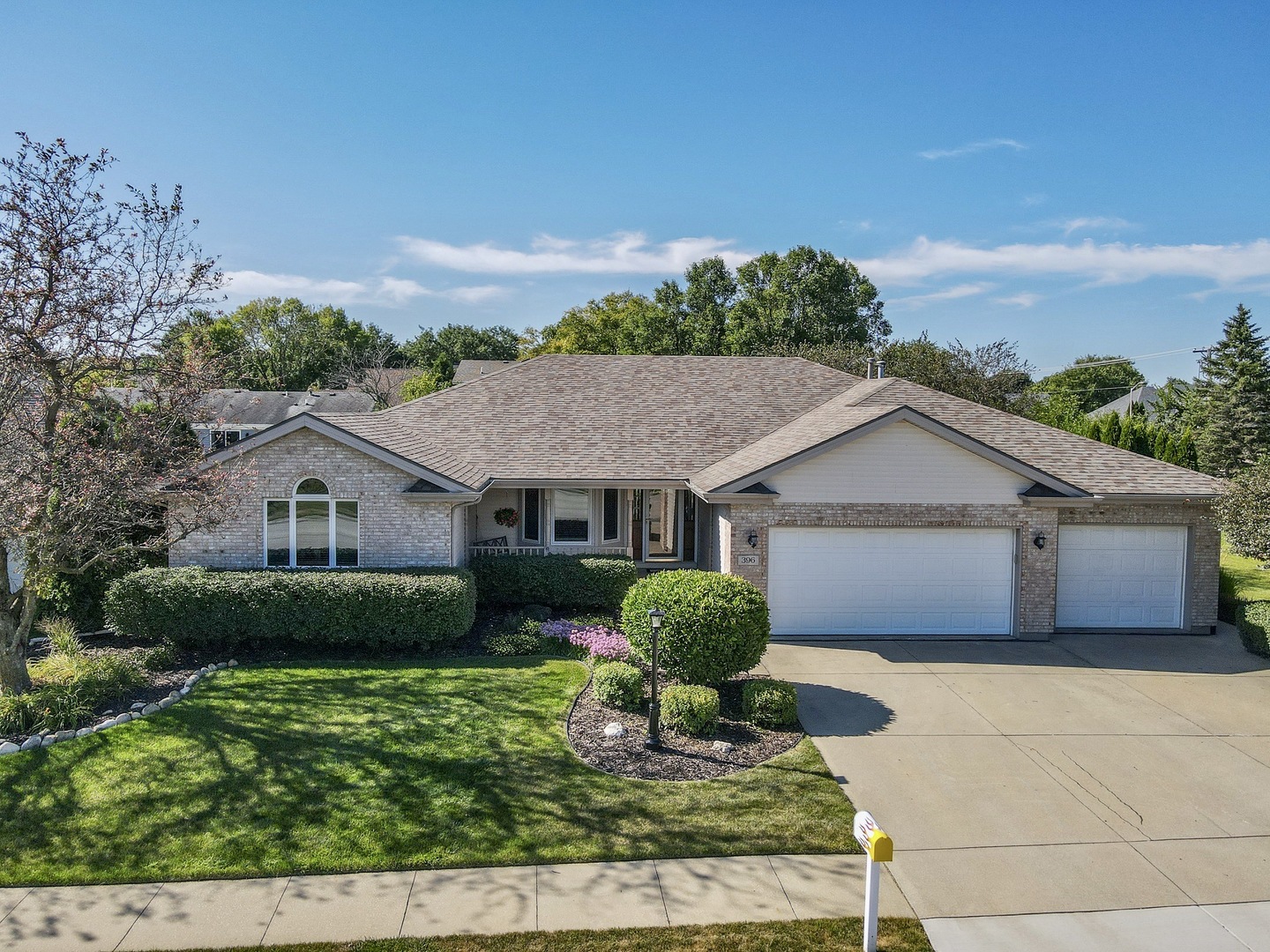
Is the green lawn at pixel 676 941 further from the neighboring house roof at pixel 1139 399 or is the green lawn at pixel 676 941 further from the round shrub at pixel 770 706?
the neighboring house roof at pixel 1139 399

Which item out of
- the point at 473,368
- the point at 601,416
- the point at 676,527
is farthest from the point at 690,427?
the point at 473,368

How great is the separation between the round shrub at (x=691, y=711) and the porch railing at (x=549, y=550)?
7.98m

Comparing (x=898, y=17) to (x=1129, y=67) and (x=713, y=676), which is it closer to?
(x=1129, y=67)

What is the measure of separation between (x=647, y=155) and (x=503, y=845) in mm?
15242

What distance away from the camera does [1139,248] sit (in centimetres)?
2523

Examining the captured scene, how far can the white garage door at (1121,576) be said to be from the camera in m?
14.8

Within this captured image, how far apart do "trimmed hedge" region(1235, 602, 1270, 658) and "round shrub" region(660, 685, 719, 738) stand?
1057 centimetres

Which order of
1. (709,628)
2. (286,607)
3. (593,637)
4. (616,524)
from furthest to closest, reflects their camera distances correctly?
(616,524)
(593,637)
(286,607)
(709,628)

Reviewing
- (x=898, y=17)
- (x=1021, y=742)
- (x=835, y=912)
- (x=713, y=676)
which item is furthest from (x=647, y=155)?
(x=835, y=912)

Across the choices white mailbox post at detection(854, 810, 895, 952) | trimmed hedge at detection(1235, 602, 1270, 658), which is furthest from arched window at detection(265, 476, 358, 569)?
trimmed hedge at detection(1235, 602, 1270, 658)

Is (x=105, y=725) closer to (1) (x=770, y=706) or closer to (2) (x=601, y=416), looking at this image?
(1) (x=770, y=706)

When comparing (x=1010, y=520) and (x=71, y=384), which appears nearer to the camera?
(x=71, y=384)

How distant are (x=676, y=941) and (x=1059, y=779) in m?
5.31

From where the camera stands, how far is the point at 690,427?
755 inches
